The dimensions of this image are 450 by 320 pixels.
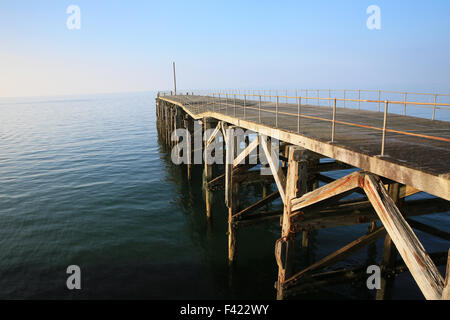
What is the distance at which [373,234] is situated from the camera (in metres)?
7.34

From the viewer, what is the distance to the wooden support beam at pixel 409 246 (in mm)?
4094

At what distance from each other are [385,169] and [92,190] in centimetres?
1916

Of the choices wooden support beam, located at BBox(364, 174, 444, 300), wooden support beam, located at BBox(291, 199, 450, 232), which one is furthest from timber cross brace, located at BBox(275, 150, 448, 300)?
wooden support beam, located at BBox(291, 199, 450, 232)

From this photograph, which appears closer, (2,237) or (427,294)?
(427,294)

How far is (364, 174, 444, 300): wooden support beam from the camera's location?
4094mm

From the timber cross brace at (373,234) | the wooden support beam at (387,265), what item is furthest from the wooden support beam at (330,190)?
the wooden support beam at (387,265)

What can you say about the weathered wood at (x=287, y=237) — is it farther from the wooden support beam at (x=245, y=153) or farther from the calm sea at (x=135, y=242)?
the calm sea at (x=135, y=242)

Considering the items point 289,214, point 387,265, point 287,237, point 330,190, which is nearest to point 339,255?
point 287,237

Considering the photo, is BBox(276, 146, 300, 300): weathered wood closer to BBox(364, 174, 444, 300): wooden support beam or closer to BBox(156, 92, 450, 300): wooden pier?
BBox(156, 92, 450, 300): wooden pier

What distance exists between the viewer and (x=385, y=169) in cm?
514

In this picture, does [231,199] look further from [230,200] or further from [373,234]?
[373,234]
